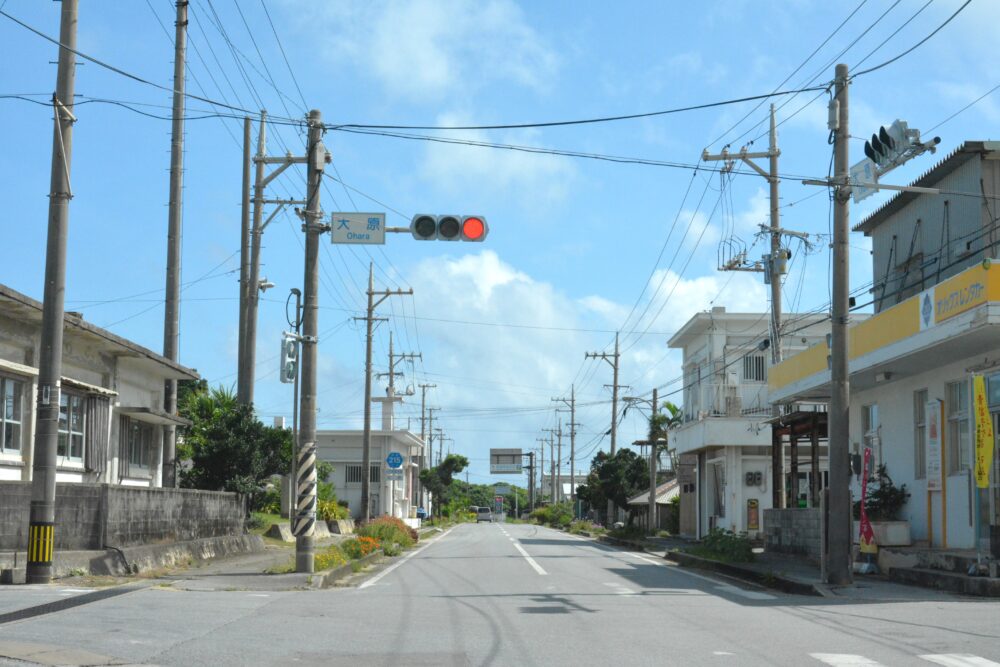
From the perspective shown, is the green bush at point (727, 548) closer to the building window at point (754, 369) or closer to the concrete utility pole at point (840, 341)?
the concrete utility pole at point (840, 341)

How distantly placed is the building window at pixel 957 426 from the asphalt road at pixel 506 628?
4.94 m

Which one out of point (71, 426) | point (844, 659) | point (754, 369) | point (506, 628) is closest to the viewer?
point (844, 659)

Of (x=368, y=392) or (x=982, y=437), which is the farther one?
(x=368, y=392)

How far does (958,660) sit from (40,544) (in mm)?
13152

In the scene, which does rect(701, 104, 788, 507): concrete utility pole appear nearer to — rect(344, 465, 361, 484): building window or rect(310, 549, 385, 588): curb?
rect(310, 549, 385, 588): curb

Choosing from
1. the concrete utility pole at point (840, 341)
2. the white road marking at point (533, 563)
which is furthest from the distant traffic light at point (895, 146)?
the white road marking at point (533, 563)

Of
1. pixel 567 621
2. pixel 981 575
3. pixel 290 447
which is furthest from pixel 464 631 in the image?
pixel 290 447

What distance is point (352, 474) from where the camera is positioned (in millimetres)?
73625

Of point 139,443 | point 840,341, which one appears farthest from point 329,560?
point 840,341

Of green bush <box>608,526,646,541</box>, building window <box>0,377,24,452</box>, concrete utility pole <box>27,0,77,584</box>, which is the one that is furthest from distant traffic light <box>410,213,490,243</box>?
green bush <box>608,526,646,541</box>

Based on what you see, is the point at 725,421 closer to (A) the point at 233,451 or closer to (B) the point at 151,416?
(A) the point at 233,451

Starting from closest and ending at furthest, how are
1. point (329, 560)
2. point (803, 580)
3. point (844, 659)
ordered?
point (844, 659), point (803, 580), point (329, 560)

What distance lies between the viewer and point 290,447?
33938 millimetres

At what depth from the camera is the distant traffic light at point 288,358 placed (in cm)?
2030
